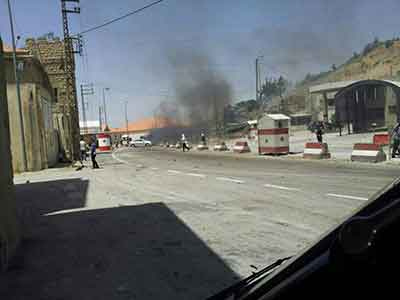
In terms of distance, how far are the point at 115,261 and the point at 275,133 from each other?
59.6ft

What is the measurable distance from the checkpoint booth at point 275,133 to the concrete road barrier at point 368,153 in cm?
572

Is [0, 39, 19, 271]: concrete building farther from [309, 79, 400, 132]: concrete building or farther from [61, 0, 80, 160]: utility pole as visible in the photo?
[309, 79, 400, 132]: concrete building

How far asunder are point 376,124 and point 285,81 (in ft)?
353

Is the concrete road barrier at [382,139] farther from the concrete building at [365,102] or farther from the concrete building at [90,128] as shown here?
the concrete building at [90,128]

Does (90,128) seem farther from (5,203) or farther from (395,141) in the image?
(5,203)

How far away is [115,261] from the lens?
529 centimetres

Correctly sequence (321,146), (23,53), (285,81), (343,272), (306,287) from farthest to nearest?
(285,81) < (23,53) < (321,146) < (306,287) < (343,272)

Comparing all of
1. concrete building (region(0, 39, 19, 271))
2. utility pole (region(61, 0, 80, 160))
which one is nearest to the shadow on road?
concrete building (region(0, 39, 19, 271))

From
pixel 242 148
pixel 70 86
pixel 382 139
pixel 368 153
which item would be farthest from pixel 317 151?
pixel 70 86

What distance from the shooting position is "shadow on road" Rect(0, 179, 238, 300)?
4301mm

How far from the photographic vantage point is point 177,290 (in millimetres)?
4133

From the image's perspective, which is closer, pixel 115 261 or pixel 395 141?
pixel 115 261

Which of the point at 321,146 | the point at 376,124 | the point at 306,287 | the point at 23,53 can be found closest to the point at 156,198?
the point at 306,287

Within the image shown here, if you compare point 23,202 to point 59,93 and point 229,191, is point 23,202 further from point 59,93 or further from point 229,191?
point 59,93
